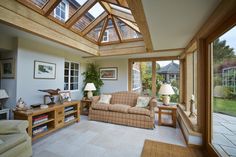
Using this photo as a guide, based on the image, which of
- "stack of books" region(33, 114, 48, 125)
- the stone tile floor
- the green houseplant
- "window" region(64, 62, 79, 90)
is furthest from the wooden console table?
the green houseplant

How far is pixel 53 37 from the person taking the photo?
2.83 m

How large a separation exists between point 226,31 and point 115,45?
126 inches

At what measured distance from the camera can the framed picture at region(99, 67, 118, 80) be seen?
557cm

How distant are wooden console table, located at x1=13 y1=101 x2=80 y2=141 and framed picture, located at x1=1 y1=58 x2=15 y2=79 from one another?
1.06 metres

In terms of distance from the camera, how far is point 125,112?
3.56 m

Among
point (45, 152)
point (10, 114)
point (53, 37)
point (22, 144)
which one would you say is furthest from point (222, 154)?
point (10, 114)

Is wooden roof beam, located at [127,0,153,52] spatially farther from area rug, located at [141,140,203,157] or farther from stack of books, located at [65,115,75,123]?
stack of books, located at [65,115,75,123]

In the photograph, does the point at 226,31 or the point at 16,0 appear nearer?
the point at 226,31

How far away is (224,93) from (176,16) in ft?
4.66

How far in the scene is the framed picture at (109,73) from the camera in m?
5.57

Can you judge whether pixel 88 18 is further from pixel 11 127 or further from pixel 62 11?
pixel 11 127

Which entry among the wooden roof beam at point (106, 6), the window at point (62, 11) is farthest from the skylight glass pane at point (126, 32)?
the window at point (62, 11)

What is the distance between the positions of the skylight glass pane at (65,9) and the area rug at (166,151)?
3373 millimetres

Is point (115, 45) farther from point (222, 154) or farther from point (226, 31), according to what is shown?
point (222, 154)
